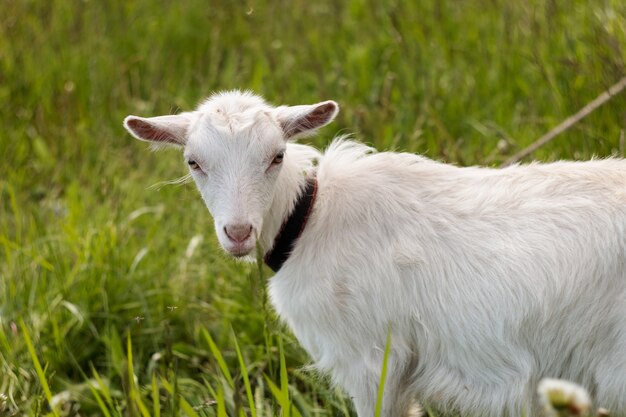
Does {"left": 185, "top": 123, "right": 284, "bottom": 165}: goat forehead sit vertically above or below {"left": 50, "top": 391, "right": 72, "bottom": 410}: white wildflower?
above

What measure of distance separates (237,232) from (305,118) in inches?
22.3

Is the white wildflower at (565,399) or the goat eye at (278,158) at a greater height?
the white wildflower at (565,399)

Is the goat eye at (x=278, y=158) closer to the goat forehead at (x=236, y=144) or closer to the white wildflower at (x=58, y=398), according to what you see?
the goat forehead at (x=236, y=144)

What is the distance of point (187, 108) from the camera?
20.7ft

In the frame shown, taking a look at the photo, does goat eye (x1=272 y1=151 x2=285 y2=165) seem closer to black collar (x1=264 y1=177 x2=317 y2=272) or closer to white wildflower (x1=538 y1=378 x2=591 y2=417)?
black collar (x1=264 y1=177 x2=317 y2=272)

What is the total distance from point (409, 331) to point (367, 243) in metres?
0.34

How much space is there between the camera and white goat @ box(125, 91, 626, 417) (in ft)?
9.82

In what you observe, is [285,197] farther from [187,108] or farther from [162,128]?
[187,108]

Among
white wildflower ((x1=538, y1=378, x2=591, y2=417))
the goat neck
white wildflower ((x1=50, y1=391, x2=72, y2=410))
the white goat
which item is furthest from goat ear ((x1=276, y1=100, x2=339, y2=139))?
white wildflower ((x1=538, y1=378, x2=591, y2=417))

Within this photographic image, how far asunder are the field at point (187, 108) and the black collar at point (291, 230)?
0.38m

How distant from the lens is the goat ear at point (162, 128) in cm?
339

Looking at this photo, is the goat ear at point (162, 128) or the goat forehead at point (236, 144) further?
the goat ear at point (162, 128)

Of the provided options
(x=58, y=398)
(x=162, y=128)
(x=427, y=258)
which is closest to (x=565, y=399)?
(x=427, y=258)

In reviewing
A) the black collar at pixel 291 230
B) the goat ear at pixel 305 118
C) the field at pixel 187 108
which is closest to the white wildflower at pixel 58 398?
the field at pixel 187 108
